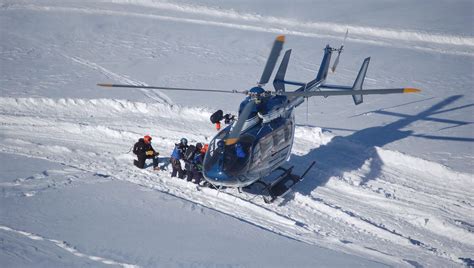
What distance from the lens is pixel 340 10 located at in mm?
29047

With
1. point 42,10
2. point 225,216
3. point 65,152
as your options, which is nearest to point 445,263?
Answer: point 225,216

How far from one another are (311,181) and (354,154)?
206 cm

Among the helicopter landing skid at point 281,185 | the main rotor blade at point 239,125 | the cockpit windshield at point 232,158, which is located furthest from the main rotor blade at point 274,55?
the helicopter landing skid at point 281,185

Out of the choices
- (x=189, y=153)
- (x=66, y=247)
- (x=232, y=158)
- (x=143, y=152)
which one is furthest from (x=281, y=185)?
(x=66, y=247)

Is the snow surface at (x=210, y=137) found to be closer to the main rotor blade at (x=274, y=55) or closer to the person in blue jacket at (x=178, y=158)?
the person in blue jacket at (x=178, y=158)

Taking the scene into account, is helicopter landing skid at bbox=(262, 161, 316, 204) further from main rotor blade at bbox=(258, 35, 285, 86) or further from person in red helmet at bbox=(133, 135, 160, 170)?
person in red helmet at bbox=(133, 135, 160, 170)

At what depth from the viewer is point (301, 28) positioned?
86.0ft

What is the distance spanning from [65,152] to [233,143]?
5145 millimetres

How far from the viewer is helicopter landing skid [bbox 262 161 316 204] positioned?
11.8m

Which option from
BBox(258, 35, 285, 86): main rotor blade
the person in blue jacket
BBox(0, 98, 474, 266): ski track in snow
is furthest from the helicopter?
the person in blue jacket

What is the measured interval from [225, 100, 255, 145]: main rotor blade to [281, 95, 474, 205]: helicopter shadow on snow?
2447mm

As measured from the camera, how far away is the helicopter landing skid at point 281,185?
464 inches

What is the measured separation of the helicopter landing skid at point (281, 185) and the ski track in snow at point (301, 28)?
14319 millimetres

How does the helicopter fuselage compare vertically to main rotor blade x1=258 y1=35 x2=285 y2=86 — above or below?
below
